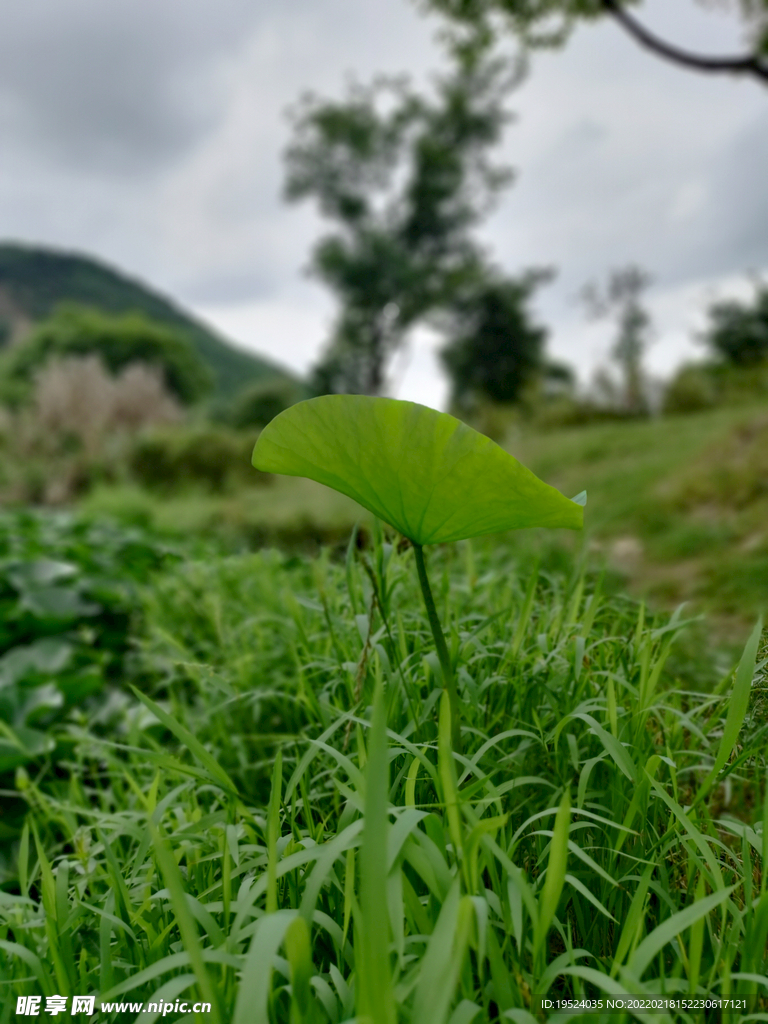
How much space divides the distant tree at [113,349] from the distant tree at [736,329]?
955 inches

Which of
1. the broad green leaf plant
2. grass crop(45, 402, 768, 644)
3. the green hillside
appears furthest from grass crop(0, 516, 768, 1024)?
the green hillside

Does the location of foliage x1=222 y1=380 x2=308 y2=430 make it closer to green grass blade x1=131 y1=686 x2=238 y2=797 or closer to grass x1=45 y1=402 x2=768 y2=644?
grass x1=45 y1=402 x2=768 y2=644

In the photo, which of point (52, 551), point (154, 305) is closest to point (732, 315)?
point (52, 551)

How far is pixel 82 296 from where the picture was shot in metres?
49.3

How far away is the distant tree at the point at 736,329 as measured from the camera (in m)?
17.0

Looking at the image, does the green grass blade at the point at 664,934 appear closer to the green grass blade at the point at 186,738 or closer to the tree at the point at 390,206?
the green grass blade at the point at 186,738

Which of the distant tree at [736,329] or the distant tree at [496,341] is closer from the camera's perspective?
the distant tree at [736,329]

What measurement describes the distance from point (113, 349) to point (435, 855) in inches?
1453

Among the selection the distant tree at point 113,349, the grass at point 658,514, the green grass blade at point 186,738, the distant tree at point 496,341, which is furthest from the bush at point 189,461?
the distant tree at point 113,349

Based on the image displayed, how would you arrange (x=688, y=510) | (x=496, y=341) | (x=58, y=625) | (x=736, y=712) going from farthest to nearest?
(x=496, y=341), (x=688, y=510), (x=58, y=625), (x=736, y=712)

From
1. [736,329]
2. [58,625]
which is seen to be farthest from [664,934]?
[736,329]

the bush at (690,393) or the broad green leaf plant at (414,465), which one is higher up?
the bush at (690,393)

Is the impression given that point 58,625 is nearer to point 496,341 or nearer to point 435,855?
point 435,855

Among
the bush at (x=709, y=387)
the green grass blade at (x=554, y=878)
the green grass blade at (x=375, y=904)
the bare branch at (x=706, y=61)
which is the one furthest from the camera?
the bush at (x=709, y=387)
